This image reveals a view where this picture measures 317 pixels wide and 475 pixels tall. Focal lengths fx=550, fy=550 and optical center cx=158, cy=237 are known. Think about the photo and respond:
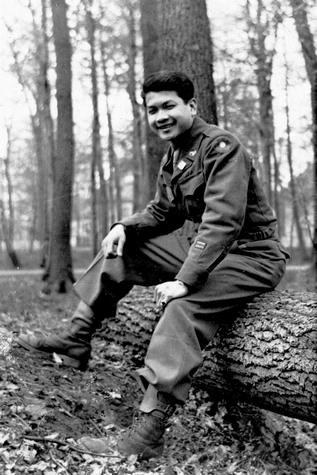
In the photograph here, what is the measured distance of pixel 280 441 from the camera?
3.97 meters

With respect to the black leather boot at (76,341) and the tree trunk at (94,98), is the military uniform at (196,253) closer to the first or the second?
the black leather boot at (76,341)

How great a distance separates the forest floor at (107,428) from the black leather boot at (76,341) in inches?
4.7

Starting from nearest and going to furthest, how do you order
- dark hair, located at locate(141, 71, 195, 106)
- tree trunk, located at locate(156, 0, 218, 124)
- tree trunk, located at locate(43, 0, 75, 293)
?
dark hair, located at locate(141, 71, 195, 106) → tree trunk, located at locate(156, 0, 218, 124) → tree trunk, located at locate(43, 0, 75, 293)

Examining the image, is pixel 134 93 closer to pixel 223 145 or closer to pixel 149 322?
pixel 149 322

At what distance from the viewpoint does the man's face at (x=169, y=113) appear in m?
3.56

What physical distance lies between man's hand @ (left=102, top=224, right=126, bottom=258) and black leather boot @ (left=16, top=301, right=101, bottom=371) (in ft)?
1.34

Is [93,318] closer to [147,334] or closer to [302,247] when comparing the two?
[147,334]

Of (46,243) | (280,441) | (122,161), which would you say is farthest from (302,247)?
(280,441)

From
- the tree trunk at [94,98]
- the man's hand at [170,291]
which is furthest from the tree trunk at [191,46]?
the tree trunk at [94,98]

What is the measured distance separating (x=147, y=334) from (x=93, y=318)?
565 mm

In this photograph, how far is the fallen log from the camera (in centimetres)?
301

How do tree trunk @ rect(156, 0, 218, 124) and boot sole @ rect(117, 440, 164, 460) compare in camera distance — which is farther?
tree trunk @ rect(156, 0, 218, 124)

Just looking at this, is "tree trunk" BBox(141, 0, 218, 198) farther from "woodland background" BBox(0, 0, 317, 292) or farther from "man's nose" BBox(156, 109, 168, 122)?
"man's nose" BBox(156, 109, 168, 122)

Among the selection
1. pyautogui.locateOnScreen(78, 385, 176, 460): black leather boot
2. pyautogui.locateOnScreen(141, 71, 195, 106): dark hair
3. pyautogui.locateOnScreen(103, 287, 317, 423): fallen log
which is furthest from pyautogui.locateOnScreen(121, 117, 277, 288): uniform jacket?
pyautogui.locateOnScreen(78, 385, 176, 460): black leather boot
